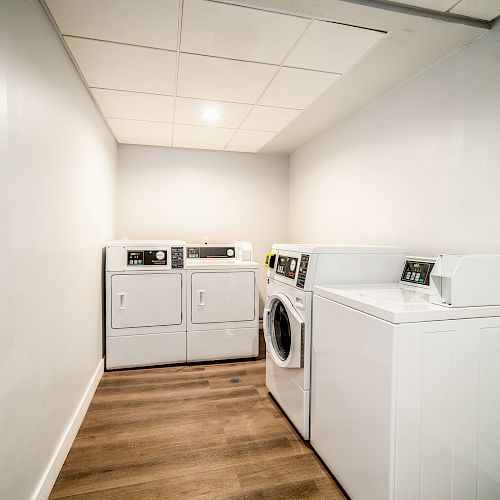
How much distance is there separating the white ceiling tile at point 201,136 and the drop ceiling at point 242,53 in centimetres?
28

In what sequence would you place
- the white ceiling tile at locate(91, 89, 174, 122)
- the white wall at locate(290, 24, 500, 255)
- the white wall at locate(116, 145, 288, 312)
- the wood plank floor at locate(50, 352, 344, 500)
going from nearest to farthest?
the wood plank floor at locate(50, 352, 344, 500) → the white wall at locate(290, 24, 500, 255) → the white ceiling tile at locate(91, 89, 174, 122) → the white wall at locate(116, 145, 288, 312)

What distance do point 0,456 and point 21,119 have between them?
1.18 meters

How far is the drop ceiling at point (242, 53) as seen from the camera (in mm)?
1490

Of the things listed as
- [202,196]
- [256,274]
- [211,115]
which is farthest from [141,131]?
[256,274]

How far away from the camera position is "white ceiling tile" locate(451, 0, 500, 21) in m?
1.44

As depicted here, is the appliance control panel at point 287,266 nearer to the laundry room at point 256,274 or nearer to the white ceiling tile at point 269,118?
the laundry room at point 256,274

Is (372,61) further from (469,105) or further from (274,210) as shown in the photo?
(274,210)

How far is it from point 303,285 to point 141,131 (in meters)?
2.37

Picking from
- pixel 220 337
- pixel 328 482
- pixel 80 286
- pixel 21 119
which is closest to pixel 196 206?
pixel 220 337

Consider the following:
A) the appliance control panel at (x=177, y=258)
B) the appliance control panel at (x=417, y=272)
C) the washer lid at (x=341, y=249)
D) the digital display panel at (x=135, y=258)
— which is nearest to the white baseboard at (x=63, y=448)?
the digital display panel at (x=135, y=258)

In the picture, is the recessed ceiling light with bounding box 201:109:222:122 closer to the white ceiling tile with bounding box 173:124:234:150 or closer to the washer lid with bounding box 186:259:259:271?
the white ceiling tile with bounding box 173:124:234:150

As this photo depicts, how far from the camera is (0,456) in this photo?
3.45 feet

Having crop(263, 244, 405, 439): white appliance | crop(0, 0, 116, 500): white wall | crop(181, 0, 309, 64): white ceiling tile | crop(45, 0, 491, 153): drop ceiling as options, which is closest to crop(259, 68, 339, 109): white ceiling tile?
crop(45, 0, 491, 153): drop ceiling

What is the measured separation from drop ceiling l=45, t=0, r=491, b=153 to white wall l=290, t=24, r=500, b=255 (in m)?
0.14
